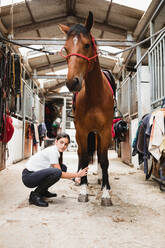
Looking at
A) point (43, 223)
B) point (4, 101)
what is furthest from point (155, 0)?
point (43, 223)

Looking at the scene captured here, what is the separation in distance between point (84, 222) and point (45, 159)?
0.76 m

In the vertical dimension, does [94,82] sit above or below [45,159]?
above

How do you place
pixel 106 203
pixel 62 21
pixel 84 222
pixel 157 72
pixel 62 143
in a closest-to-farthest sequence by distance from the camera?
pixel 84 222, pixel 106 203, pixel 62 143, pixel 157 72, pixel 62 21

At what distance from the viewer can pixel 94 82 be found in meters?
1.99

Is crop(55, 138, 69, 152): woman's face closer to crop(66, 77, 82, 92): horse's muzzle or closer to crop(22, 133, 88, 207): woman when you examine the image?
crop(22, 133, 88, 207): woman

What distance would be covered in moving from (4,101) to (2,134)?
1.43ft

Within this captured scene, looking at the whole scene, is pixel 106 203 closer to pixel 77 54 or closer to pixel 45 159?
pixel 45 159

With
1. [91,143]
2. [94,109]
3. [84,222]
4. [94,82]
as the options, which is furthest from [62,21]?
[84,222]

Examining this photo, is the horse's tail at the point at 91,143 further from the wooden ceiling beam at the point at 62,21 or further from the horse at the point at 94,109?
the wooden ceiling beam at the point at 62,21

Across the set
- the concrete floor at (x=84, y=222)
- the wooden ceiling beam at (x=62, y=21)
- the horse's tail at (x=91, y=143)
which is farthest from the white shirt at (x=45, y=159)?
the wooden ceiling beam at (x=62, y=21)

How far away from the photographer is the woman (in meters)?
1.83

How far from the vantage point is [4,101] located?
2680mm

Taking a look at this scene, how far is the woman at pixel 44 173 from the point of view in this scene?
71.9 inches

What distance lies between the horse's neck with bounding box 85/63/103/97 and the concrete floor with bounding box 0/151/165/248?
106 centimetres
